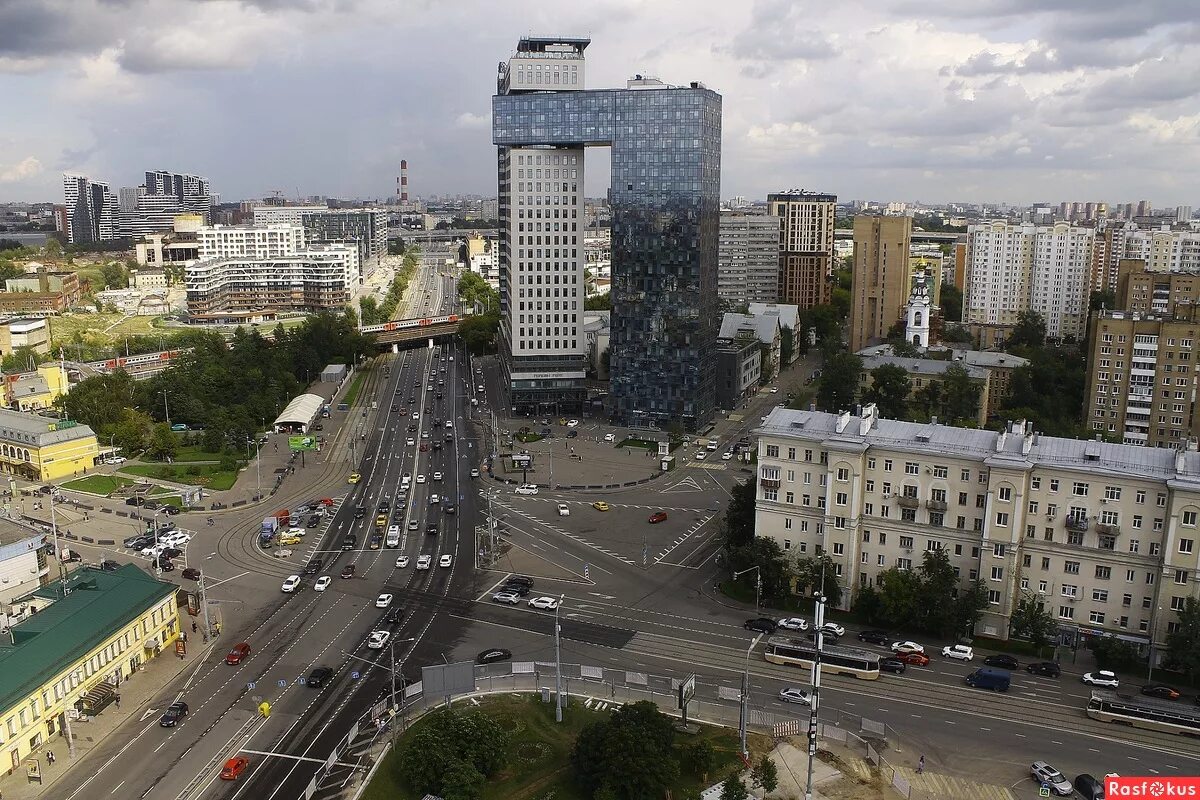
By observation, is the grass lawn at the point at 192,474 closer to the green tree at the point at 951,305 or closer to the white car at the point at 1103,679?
the white car at the point at 1103,679

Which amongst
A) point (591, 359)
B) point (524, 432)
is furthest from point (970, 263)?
point (524, 432)

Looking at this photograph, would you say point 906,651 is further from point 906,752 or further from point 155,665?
point 155,665

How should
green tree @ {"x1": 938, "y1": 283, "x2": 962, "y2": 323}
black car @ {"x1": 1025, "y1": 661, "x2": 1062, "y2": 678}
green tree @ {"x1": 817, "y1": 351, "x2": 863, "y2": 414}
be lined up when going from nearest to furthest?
black car @ {"x1": 1025, "y1": 661, "x2": 1062, "y2": 678}, green tree @ {"x1": 817, "y1": 351, "x2": 863, "y2": 414}, green tree @ {"x1": 938, "y1": 283, "x2": 962, "y2": 323}

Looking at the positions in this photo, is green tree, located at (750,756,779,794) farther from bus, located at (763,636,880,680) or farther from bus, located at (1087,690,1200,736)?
bus, located at (1087,690,1200,736)

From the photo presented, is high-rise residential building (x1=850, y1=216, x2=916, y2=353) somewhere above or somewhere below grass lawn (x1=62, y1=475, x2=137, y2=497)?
above

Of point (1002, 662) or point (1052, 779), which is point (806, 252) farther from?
point (1052, 779)

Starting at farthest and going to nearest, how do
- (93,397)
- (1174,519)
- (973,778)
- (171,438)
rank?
1. (93,397)
2. (171,438)
3. (1174,519)
4. (973,778)

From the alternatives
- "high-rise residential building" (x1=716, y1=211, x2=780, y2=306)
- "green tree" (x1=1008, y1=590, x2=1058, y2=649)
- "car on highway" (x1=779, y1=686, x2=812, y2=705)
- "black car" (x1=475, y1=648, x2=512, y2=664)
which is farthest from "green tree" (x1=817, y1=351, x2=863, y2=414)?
"high-rise residential building" (x1=716, y1=211, x2=780, y2=306)
